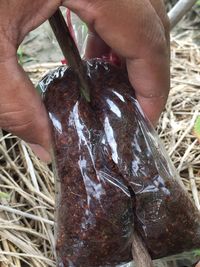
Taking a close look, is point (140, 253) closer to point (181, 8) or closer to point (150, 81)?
point (150, 81)

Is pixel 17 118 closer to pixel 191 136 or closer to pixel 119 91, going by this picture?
pixel 119 91

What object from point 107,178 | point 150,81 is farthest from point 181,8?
point 107,178

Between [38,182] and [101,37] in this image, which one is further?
[38,182]

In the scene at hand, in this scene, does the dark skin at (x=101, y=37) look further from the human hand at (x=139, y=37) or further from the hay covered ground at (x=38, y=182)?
the hay covered ground at (x=38, y=182)

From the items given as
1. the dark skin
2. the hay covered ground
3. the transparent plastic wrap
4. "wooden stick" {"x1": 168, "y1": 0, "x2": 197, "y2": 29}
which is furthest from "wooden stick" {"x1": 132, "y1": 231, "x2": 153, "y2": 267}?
"wooden stick" {"x1": 168, "y1": 0, "x2": 197, "y2": 29}

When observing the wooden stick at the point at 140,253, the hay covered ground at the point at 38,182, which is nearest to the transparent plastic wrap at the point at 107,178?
the wooden stick at the point at 140,253

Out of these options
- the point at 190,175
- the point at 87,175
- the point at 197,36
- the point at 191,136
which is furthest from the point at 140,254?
the point at 197,36

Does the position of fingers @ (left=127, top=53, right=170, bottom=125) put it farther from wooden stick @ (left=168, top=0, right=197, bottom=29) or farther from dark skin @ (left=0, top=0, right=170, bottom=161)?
wooden stick @ (left=168, top=0, right=197, bottom=29)
